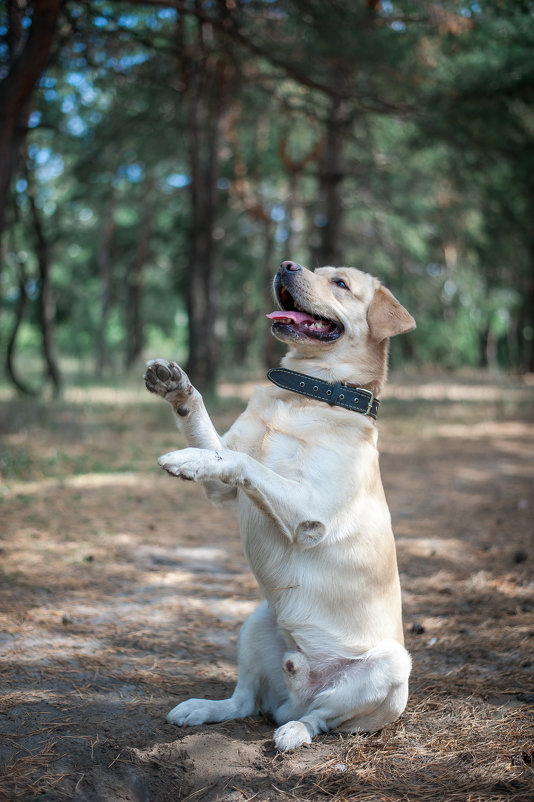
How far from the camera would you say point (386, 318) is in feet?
9.48

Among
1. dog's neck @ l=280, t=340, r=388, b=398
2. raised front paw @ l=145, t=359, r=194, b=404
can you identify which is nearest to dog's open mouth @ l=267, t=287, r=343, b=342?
dog's neck @ l=280, t=340, r=388, b=398

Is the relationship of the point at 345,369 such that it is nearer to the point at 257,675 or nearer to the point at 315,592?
the point at 315,592

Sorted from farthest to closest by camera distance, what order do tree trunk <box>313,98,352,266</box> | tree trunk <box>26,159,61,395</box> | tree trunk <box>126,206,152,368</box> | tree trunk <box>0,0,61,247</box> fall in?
tree trunk <box>126,206,152,368</box> → tree trunk <box>313,98,352,266</box> → tree trunk <box>26,159,61,395</box> → tree trunk <box>0,0,61,247</box>

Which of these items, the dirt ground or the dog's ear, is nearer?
the dirt ground

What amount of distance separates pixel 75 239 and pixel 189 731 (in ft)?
63.1

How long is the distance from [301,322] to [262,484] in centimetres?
87

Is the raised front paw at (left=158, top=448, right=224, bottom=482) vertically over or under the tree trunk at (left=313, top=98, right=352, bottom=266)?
under

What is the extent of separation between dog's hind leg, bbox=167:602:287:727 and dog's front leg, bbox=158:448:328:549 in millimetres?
523

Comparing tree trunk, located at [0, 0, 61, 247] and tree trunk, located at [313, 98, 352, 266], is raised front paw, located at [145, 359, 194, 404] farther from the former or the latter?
tree trunk, located at [313, 98, 352, 266]

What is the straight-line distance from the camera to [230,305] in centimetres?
2981

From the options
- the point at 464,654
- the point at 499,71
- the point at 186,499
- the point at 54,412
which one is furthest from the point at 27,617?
the point at 499,71

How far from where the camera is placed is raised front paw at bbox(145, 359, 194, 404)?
251 cm

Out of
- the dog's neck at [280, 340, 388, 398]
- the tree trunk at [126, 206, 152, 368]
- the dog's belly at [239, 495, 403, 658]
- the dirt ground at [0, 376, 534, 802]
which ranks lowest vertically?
the dirt ground at [0, 376, 534, 802]

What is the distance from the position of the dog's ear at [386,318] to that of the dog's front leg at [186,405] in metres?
0.86
